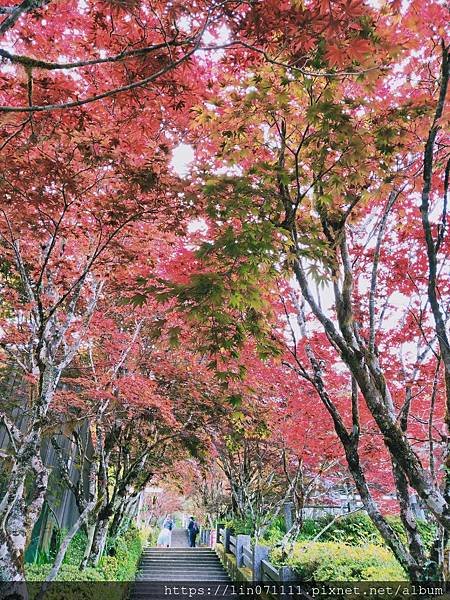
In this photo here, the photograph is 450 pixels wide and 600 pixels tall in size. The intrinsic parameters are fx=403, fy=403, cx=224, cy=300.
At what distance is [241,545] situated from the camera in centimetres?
1283

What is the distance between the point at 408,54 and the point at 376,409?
4.02 meters

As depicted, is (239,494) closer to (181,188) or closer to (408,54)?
(181,188)

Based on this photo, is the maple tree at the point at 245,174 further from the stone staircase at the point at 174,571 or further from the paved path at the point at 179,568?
the paved path at the point at 179,568

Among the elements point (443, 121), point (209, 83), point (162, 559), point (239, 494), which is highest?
point (209, 83)

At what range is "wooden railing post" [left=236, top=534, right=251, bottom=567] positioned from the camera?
499 inches

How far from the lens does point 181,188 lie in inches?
199

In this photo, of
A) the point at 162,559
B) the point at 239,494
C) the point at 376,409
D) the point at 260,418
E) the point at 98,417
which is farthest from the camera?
the point at 162,559

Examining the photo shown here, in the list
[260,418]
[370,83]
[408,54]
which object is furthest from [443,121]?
[260,418]

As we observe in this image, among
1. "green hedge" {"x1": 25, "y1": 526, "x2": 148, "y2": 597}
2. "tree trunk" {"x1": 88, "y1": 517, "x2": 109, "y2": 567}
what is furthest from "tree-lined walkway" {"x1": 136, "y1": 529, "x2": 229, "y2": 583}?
"tree trunk" {"x1": 88, "y1": 517, "x2": 109, "y2": 567}

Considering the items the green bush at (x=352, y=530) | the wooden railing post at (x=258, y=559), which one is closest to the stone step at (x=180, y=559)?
the green bush at (x=352, y=530)

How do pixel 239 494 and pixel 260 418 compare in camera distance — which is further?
pixel 239 494

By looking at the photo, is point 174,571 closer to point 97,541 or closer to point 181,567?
point 181,567

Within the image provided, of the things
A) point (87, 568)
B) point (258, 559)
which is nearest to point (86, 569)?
point (87, 568)

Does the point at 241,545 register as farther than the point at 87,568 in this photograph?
Yes
